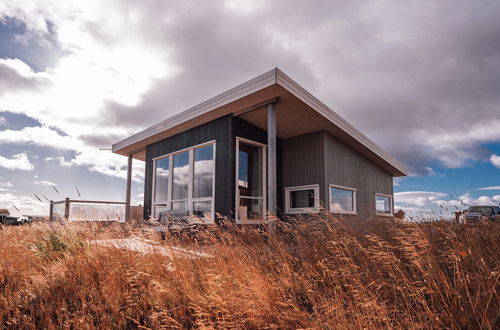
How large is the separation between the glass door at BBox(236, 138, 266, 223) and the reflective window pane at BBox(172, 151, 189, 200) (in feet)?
6.40

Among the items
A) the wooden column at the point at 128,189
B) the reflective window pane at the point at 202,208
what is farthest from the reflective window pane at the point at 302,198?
the wooden column at the point at 128,189

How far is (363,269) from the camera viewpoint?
12.1 ft

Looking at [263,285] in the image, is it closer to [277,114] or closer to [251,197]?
[251,197]

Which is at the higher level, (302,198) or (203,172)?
(203,172)

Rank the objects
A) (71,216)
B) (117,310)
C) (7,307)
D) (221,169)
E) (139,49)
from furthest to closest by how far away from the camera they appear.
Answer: (221,169) → (139,49) → (71,216) → (7,307) → (117,310)

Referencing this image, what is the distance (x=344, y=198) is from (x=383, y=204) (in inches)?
136

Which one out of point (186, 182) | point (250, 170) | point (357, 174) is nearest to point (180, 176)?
point (186, 182)

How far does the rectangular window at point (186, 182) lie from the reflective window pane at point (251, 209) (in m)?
0.82

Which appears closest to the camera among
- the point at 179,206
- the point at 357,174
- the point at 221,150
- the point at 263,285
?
the point at 263,285

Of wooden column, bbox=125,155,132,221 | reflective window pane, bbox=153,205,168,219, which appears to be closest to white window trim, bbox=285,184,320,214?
reflective window pane, bbox=153,205,168,219

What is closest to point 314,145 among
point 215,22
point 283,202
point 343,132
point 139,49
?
point 343,132

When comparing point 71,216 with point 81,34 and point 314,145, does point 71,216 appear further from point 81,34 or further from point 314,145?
point 314,145

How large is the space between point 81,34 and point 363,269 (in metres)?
6.99

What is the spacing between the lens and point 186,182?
30.6ft
